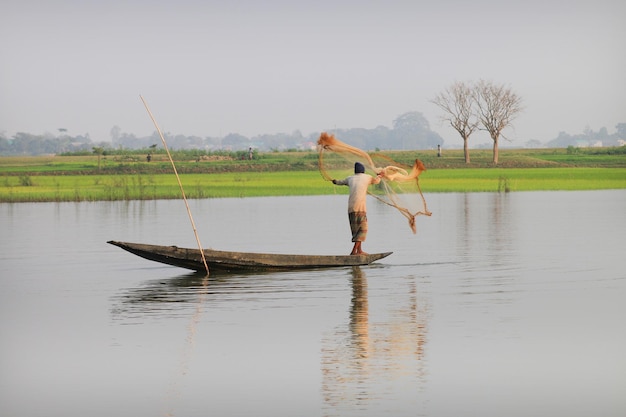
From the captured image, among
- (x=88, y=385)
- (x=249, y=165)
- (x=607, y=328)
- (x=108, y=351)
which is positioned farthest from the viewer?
(x=249, y=165)

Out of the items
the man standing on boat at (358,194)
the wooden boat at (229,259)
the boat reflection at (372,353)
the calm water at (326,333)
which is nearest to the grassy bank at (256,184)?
the calm water at (326,333)

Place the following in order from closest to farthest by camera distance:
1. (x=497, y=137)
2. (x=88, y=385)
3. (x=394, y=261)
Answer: (x=88, y=385), (x=394, y=261), (x=497, y=137)

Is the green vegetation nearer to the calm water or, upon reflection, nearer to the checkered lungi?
the calm water

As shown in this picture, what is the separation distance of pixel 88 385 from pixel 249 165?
62.2 meters

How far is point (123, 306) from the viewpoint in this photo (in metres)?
15.7

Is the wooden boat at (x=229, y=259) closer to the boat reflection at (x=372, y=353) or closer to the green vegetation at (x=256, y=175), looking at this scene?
the boat reflection at (x=372, y=353)

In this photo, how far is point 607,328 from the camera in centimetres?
1349

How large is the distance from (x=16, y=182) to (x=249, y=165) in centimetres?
1854

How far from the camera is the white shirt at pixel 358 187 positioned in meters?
19.4

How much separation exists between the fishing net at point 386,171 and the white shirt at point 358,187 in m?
0.55

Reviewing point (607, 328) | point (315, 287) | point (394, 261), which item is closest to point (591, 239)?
point (394, 261)

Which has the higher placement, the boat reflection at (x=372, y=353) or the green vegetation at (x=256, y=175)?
the green vegetation at (x=256, y=175)

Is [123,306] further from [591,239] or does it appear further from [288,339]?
[591,239]

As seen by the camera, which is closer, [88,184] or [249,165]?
[88,184]
